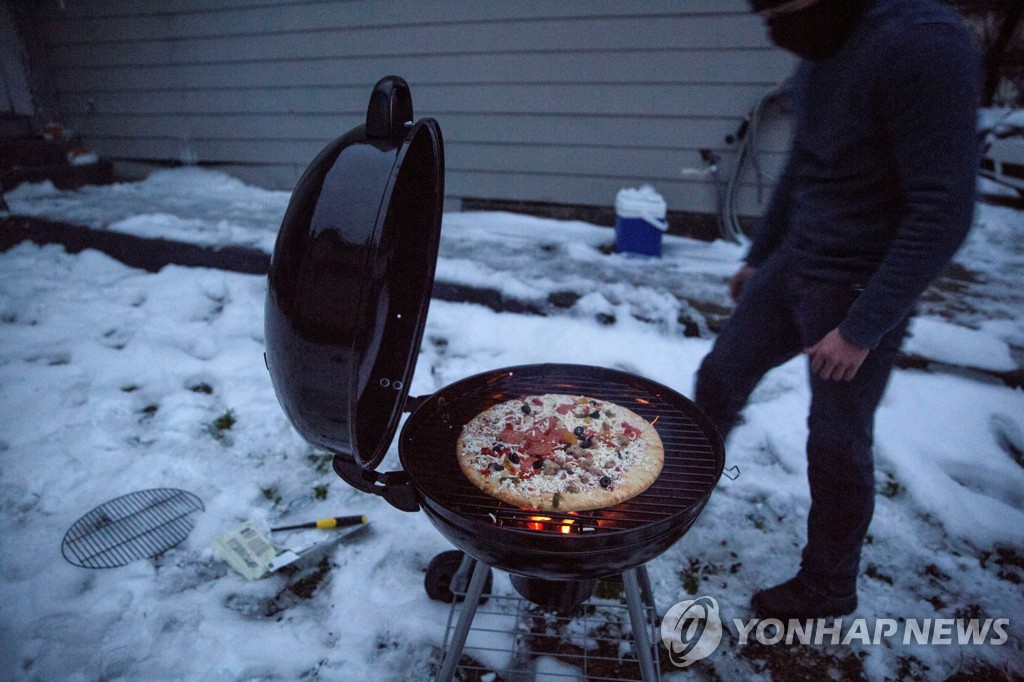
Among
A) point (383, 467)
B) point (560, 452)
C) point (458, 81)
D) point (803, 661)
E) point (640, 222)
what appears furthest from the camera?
point (458, 81)

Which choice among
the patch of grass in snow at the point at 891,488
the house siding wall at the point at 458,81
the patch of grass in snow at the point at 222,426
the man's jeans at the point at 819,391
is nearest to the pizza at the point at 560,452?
the man's jeans at the point at 819,391

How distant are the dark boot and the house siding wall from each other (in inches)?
174

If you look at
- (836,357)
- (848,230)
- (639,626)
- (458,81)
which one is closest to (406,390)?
(639,626)

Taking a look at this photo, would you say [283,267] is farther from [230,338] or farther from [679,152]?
[679,152]

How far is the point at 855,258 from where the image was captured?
1.86m

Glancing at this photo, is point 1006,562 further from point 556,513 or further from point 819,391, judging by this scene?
point 556,513

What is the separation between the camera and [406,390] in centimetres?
177

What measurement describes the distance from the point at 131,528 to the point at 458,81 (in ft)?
17.8

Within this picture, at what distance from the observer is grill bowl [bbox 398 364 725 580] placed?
143 cm

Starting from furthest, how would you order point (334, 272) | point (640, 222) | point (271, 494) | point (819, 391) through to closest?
point (640, 222) → point (271, 494) → point (819, 391) → point (334, 272)

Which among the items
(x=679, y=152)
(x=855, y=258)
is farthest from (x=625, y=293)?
(x=855, y=258)

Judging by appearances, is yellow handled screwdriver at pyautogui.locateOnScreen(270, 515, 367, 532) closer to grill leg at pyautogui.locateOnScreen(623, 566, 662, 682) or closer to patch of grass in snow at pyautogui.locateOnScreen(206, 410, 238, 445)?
patch of grass in snow at pyautogui.locateOnScreen(206, 410, 238, 445)

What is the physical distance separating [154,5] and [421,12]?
157 inches

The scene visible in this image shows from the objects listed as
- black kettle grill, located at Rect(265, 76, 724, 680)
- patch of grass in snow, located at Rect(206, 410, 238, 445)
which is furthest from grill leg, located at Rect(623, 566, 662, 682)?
patch of grass in snow, located at Rect(206, 410, 238, 445)
